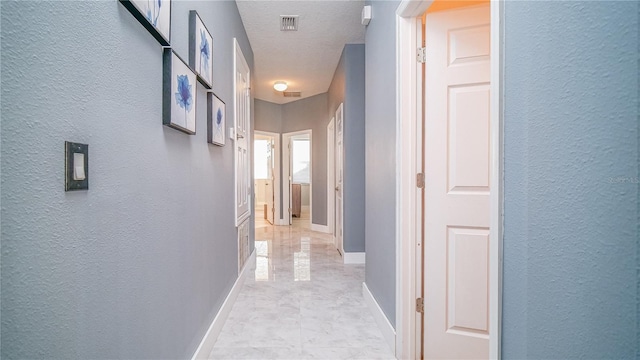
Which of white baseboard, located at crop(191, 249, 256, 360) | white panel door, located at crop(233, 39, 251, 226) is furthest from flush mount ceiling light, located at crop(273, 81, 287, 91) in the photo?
white baseboard, located at crop(191, 249, 256, 360)

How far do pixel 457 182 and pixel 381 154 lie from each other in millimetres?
647

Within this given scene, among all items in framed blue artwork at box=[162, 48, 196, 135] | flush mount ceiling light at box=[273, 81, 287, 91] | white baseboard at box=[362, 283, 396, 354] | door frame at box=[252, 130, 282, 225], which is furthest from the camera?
door frame at box=[252, 130, 282, 225]

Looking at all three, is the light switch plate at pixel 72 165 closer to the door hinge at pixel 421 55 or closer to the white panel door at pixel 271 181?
the door hinge at pixel 421 55

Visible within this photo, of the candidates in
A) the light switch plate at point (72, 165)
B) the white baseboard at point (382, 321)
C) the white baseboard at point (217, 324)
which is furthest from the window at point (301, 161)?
the light switch plate at point (72, 165)

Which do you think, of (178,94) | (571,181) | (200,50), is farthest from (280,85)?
(571,181)

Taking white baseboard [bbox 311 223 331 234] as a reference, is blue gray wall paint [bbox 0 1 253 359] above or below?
above

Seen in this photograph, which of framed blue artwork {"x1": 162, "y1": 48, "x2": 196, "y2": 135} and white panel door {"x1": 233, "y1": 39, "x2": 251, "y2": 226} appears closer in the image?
framed blue artwork {"x1": 162, "y1": 48, "x2": 196, "y2": 135}

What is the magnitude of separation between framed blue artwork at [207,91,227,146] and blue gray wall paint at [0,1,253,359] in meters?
0.39

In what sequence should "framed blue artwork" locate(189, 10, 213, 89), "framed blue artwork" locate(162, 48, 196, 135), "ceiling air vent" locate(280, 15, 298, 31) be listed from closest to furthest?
"framed blue artwork" locate(162, 48, 196, 135)
"framed blue artwork" locate(189, 10, 213, 89)
"ceiling air vent" locate(280, 15, 298, 31)

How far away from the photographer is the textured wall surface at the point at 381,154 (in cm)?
201

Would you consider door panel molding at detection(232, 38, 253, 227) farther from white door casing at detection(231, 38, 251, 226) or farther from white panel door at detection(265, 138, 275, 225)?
white panel door at detection(265, 138, 275, 225)

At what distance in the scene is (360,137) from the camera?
4039 millimetres

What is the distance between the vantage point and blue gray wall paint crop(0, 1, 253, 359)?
25.1 inches

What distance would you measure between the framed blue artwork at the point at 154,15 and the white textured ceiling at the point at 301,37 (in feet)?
6.31
